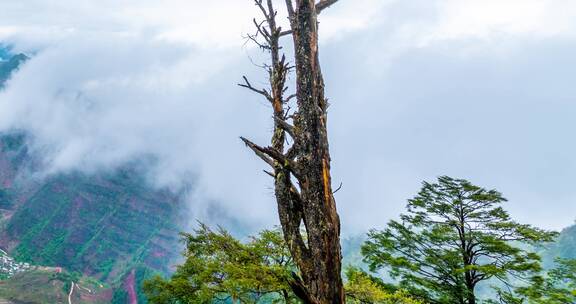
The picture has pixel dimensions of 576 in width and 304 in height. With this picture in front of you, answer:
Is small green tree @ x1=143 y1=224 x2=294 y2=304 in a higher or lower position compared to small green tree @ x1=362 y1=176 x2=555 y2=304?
lower

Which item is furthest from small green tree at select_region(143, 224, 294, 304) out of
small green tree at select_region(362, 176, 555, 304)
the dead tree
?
small green tree at select_region(362, 176, 555, 304)

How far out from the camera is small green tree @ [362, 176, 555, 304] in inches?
520

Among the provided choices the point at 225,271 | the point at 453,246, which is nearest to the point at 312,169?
the point at 225,271

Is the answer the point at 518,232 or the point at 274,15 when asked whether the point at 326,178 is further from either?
the point at 518,232

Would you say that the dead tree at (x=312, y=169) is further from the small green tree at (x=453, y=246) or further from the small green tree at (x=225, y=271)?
the small green tree at (x=453, y=246)

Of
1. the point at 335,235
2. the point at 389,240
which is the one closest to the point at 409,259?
the point at 389,240

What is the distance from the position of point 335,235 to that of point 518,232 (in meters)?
10.6

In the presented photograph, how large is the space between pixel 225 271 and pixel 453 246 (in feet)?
35.3

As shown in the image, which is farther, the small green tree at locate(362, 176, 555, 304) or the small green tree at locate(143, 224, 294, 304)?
the small green tree at locate(362, 176, 555, 304)

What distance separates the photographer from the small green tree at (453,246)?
1321 cm

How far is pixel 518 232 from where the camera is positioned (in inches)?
525

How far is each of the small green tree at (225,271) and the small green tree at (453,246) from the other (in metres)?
7.43

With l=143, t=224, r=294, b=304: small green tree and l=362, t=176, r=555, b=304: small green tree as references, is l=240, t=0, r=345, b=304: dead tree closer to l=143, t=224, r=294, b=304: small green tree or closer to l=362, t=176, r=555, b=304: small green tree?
l=143, t=224, r=294, b=304: small green tree

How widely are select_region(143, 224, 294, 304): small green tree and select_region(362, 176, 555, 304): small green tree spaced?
24.4 ft
